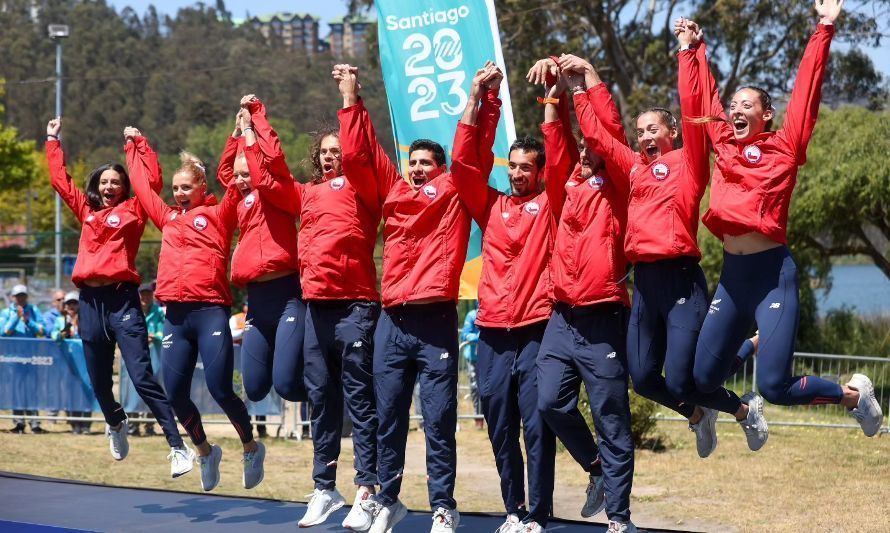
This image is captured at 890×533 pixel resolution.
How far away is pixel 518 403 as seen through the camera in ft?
18.9

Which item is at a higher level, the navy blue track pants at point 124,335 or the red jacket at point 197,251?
the red jacket at point 197,251

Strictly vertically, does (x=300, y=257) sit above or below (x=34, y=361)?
above

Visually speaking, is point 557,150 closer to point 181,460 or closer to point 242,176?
point 242,176

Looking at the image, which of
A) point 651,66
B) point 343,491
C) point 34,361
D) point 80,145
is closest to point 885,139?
point 651,66

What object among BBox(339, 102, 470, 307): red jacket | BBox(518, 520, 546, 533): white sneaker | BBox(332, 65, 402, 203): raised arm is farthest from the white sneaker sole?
BBox(332, 65, 402, 203): raised arm

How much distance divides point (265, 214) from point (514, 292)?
171cm

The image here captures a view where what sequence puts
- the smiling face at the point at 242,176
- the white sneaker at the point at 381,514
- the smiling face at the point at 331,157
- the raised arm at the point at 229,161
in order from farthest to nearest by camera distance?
the raised arm at the point at 229,161 → the smiling face at the point at 242,176 → the smiling face at the point at 331,157 → the white sneaker at the point at 381,514

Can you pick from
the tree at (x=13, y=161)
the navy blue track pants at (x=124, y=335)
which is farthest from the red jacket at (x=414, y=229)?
the tree at (x=13, y=161)

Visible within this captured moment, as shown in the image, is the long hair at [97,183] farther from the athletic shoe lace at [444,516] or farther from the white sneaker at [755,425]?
the white sneaker at [755,425]

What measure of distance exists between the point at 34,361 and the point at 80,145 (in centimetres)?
6787

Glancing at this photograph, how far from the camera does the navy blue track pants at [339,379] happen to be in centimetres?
615

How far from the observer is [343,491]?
10.1 m

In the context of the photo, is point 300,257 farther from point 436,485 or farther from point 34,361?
point 34,361

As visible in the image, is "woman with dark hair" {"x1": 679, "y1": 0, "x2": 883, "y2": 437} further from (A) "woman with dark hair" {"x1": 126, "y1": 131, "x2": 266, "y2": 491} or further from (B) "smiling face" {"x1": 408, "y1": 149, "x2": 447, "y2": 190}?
(A) "woman with dark hair" {"x1": 126, "y1": 131, "x2": 266, "y2": 491}
